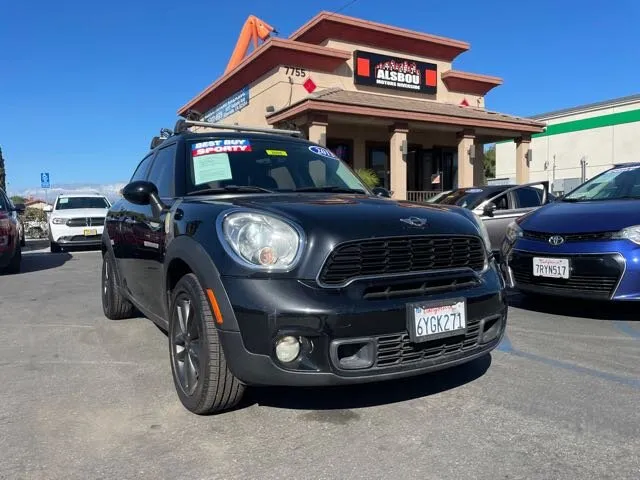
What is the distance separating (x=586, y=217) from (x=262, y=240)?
3639 millimetres

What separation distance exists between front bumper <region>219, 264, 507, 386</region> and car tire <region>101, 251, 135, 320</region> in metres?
2.79

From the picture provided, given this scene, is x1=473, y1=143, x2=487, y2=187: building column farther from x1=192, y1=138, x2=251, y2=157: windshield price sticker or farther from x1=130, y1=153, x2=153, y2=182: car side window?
x1=192, y1=138, x2=251, y2=157: windshield price sticker

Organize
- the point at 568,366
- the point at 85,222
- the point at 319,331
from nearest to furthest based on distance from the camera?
the point at 319,331
the point at 568,366
the point at 85,222

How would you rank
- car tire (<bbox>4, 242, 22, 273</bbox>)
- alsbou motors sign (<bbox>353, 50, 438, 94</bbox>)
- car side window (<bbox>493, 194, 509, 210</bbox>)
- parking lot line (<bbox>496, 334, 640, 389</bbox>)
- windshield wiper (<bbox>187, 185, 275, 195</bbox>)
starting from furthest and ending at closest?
alsbou motors sign (<bbox>353, 50, 438, 94</bbox>) → car tire (<bbox>4, 242, 22, 273</bbox>) → car side window (<bbox>493, 194, 509, 210</bbox>) → windshield wiper (<bbox>187, 185, 275, 195</bbox>) → parking lot line (<bbox>496, 334, 640, 389</bbox>)

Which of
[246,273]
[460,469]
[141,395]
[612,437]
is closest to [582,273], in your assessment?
[612,437]

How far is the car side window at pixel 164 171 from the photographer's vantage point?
3.81 meters

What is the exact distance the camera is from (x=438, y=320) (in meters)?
2.75

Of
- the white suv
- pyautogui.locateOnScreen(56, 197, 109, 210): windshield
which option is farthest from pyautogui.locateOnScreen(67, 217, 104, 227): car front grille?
pyautogui.locateOnScreen(56, 197, 109, 210): windshield

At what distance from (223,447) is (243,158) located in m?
2.02

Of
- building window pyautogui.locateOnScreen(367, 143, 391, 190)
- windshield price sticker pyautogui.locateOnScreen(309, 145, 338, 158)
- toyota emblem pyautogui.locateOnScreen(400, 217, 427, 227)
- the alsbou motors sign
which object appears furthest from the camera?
building window pyautogui.locateOnScreen(367, 143, 391, 190)

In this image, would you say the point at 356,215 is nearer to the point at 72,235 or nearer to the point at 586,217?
the point at 586,217

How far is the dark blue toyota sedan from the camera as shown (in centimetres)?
466

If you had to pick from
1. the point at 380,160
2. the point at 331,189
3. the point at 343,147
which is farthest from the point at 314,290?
the point at 380,160

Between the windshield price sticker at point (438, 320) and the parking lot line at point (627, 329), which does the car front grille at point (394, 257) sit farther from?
the parking lot line at point (627, 329)
